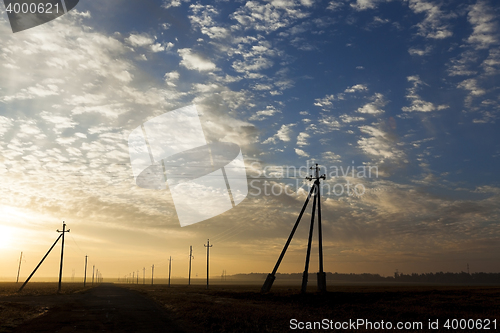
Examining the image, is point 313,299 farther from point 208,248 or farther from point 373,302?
→ point 208,248

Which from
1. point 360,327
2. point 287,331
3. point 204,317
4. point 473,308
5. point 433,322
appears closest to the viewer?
point 287,331

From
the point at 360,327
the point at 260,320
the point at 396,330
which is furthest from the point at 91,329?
the point at 396,330

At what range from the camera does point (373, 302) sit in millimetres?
27047

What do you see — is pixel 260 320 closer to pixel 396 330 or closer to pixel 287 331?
pixel 287 331

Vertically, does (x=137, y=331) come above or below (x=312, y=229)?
below

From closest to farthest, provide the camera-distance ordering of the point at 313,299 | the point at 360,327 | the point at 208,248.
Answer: the point at 360,327, the point at 313,299, the point at 208,248

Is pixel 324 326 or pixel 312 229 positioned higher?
pixel 312 229

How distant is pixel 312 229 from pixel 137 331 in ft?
70.4

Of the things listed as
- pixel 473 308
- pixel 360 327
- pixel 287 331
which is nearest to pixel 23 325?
pixel 287 331

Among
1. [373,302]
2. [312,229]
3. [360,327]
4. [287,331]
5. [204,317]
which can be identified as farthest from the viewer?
[312,229]

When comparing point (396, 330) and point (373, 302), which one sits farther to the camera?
point (373, 302)

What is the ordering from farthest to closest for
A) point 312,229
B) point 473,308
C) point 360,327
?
point 312,229, point 473,308, point 360,327

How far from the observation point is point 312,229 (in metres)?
Answer: 34.0

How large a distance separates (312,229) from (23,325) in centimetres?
2376
